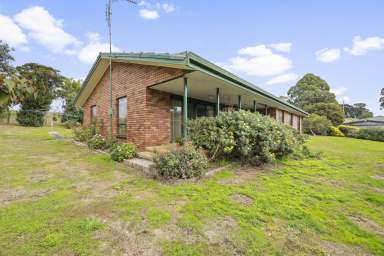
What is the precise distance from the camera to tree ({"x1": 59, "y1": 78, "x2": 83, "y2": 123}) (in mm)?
24594

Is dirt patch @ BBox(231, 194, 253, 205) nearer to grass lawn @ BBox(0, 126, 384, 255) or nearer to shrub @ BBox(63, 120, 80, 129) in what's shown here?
grass lawn @ BBox(0, 126, 384, 255)

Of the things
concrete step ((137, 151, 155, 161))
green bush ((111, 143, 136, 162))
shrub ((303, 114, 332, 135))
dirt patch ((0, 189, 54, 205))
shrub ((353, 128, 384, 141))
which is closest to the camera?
dirt patch ((0, 189, 54, 205))

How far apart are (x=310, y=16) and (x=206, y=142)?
29.8ft

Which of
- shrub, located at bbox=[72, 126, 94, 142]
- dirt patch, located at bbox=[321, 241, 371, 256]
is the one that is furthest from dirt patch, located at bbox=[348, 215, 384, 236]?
shrub, located at bbox=[72, 126, 94, 142]

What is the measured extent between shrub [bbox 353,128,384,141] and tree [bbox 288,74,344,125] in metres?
7.24

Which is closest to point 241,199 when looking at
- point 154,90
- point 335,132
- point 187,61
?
point 187,61

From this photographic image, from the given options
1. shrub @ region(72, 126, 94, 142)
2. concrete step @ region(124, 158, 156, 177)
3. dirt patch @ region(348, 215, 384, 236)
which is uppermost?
shrub @ region(72, 126, 94, 142)

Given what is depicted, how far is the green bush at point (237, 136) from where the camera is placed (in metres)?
5.55

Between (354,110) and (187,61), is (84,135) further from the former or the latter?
(354,110)

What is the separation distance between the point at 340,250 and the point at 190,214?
6.33 ft

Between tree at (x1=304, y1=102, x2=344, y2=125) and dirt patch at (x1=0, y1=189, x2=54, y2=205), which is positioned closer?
dirt patch at (x1=0, y1=189, x2=54, y2=205)

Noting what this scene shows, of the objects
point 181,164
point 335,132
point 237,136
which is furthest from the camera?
point 335,132

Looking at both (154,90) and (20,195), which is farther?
(154,90)

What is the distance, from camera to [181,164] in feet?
15.6
